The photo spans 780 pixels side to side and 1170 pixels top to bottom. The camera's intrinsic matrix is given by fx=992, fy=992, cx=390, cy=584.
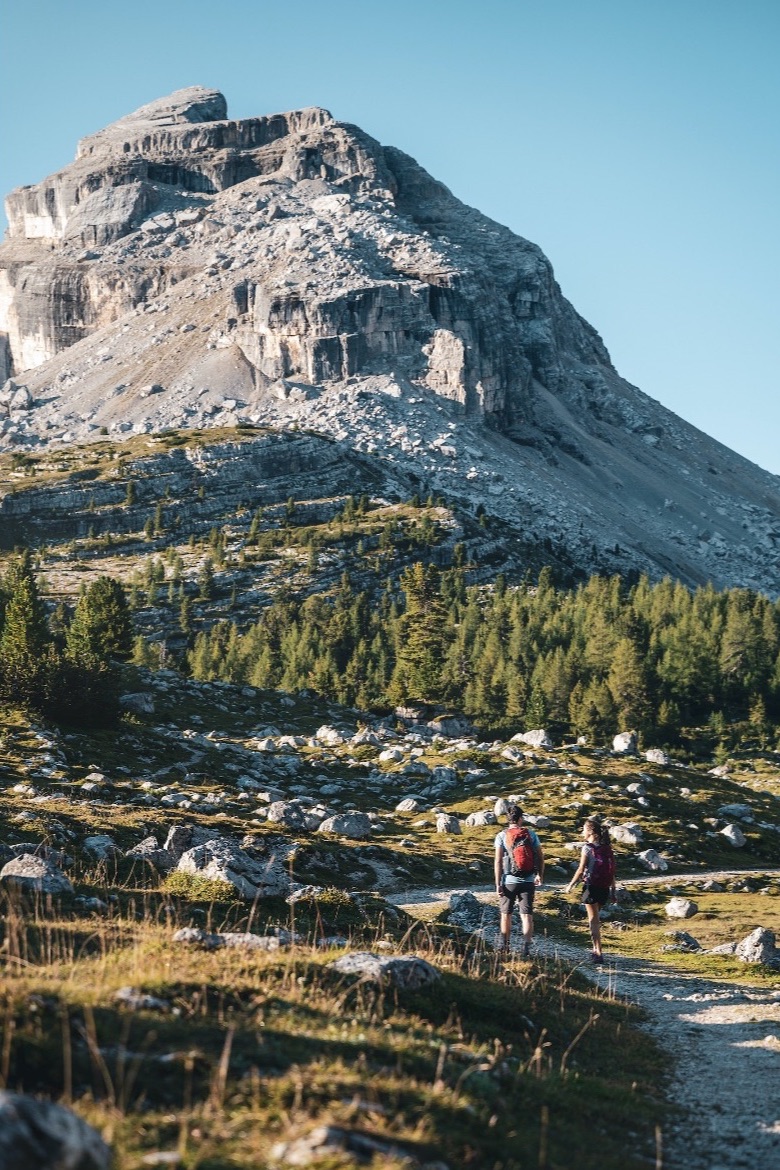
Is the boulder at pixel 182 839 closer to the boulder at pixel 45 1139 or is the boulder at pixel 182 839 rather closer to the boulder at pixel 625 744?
the boulder at pixel 45 1139

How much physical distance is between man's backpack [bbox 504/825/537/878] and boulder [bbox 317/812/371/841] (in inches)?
683

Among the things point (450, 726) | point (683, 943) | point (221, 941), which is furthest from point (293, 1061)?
point (450, 726)

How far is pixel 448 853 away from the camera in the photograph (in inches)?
1553

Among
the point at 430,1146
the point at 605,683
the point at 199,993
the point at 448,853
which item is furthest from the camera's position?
the point at 605,683

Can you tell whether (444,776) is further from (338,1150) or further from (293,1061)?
(338,1150)

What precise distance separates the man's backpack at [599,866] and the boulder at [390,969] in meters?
9.16

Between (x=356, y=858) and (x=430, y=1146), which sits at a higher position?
(x=430, y=1146)

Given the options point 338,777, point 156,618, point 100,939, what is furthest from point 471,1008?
point 156,618

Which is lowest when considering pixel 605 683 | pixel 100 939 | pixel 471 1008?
pixel 605 683

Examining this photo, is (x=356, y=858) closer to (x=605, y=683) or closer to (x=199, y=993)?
(x=199, y=993)

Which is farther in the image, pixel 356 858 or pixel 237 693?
pixel 237 693

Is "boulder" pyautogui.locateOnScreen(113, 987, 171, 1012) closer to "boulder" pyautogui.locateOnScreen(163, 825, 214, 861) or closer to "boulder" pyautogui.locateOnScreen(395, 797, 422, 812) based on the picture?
"boulder" pyautogui.locateOnScreen(163, 825, 214, 861)

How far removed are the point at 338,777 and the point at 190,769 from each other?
10239 millimetres

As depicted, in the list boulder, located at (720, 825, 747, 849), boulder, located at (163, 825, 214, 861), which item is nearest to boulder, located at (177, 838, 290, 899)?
boulder, located at (163, 825, 214, 861)
